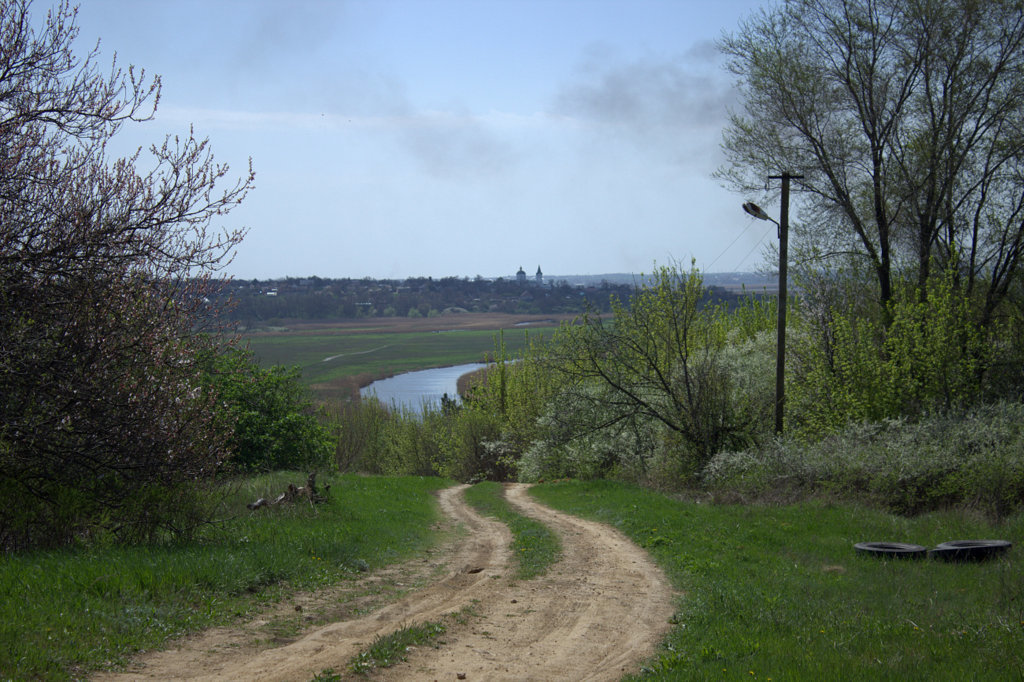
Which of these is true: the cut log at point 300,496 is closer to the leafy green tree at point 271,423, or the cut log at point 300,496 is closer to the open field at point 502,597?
the open field at point 502,597

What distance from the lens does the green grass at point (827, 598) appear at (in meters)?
6.81

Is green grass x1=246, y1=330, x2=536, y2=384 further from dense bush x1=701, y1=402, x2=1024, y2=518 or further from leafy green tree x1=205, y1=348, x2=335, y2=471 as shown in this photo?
dense bush x1=701, y1=402, x2=1024, y2=518

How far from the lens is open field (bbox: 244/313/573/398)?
9569 centimetres

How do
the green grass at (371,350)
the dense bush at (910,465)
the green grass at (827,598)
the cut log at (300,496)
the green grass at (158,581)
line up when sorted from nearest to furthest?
1. the green grass at (158,581)
2. the green grass at (827,598)
3. the cut log at (300,496)
4. the dense bush at (910,465)
5. the green grass at (371,350)

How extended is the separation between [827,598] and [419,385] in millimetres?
96709

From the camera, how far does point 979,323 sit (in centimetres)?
2522

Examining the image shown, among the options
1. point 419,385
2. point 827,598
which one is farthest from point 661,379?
point 419,385

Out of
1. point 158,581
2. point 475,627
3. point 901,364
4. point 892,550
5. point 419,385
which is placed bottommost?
point 419,385

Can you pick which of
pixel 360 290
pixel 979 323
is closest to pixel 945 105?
pixel 979 323

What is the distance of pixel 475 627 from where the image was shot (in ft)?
27.0

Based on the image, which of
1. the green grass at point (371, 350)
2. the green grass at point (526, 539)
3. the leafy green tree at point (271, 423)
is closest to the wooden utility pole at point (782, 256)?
the green grass at point (526, 539)

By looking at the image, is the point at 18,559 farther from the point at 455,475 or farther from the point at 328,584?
the point at 455,475

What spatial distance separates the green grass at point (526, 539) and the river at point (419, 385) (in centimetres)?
6089

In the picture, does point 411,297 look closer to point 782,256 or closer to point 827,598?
point 782,256
